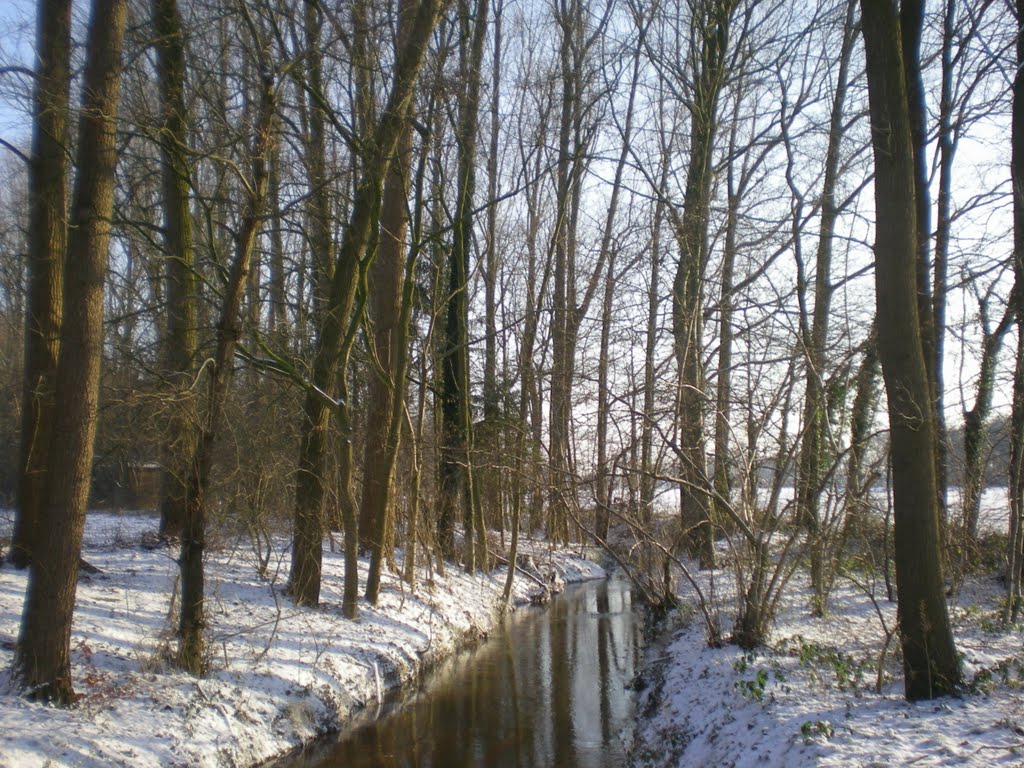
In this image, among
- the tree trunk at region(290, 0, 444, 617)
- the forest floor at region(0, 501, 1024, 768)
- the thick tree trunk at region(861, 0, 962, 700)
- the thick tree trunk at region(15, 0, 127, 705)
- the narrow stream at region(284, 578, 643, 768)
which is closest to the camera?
the forest floor at region(0, 501, 1024, 768)

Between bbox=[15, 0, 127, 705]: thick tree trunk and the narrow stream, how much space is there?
2.73 m

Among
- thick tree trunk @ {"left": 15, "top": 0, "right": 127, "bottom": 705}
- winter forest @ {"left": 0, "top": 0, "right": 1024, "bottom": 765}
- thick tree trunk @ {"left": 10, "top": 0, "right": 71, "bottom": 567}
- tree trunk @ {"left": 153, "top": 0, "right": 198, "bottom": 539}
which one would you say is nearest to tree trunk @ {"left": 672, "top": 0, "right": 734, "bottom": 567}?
winter forest @ {"left": 0, "top": 0, "right": 1024, "bottom": 765}

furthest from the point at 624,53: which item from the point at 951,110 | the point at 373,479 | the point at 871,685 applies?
the point at 871,685

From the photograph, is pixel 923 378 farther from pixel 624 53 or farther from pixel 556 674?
pixel 624 53

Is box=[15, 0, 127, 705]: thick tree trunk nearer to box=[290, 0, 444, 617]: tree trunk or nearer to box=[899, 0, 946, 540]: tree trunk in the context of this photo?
box=[290, 0, 444, 617]: tree trunk

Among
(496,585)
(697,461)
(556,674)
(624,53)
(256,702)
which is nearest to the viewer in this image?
(256,702)

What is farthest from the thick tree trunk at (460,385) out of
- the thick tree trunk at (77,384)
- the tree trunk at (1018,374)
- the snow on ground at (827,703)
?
the tree trunk at (1018,374)

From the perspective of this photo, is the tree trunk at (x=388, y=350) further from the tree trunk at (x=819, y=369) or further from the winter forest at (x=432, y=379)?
the tree trunk at (x=819, y=369)

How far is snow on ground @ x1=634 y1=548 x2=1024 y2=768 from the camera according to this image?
6070mm

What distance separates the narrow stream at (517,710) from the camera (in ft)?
28.3

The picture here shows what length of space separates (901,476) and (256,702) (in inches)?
260

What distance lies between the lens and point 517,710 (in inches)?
410

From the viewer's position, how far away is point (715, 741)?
24.3ft

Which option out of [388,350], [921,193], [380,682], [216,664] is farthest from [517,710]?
[921,193]
